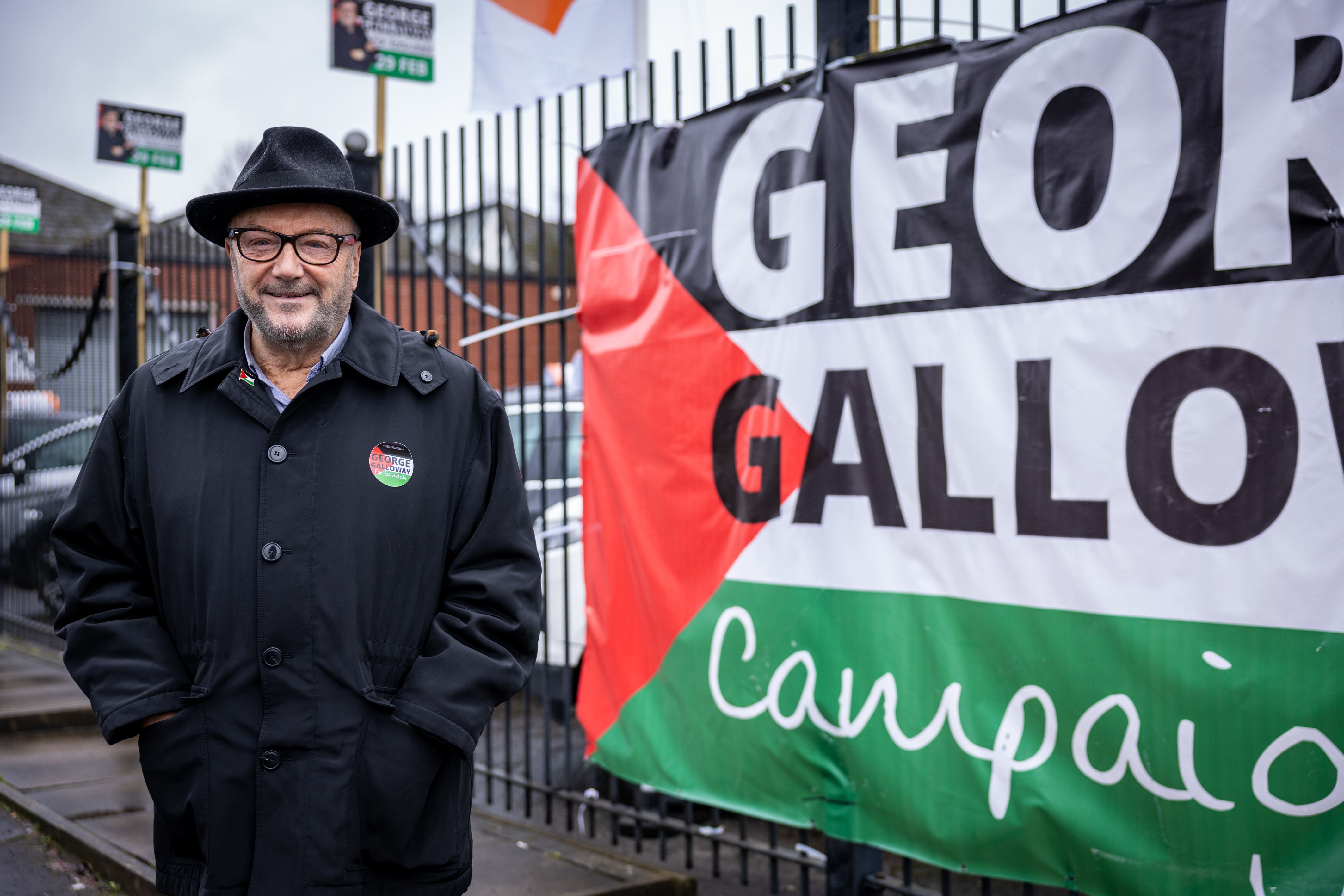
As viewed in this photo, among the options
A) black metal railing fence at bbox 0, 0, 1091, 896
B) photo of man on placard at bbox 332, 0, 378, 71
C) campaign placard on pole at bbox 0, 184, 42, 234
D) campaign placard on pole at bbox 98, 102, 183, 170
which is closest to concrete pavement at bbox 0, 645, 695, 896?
black metal railing fence at bbox 0, 0, 1091, 896

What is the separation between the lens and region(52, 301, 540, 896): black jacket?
2193 mm

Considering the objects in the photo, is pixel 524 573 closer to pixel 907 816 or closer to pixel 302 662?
pixel 302 662

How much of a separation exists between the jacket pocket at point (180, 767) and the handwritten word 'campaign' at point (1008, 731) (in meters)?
1.80

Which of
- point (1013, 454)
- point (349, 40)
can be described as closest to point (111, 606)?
point (1013, 454)

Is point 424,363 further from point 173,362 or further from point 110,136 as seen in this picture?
point 110,136

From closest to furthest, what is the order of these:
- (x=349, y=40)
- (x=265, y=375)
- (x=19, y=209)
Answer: (x=265, y=375) < (x=349, y=40) < (x=19, y=209)

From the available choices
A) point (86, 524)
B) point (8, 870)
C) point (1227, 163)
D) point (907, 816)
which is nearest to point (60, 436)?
point (8, 870)

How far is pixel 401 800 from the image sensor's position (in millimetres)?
2215

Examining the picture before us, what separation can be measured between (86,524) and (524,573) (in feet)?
2.98

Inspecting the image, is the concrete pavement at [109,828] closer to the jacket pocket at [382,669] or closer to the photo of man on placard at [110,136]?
the jacket pocket at [382,669]

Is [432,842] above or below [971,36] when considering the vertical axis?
below

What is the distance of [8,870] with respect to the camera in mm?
3992

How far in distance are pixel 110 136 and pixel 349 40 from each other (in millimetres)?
4292

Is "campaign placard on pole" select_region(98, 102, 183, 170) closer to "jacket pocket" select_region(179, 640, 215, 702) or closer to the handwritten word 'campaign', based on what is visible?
the handwritten word 'campaign'
